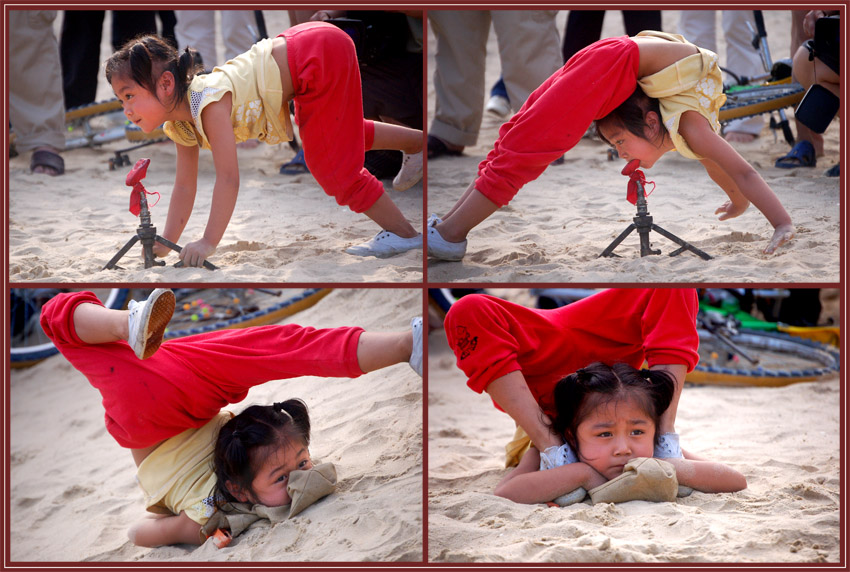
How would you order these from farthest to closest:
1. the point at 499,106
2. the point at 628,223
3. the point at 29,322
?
the point at 499,106, the point at 29,322, the point at 628,223

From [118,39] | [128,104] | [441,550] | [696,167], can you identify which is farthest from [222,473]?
[118,39]

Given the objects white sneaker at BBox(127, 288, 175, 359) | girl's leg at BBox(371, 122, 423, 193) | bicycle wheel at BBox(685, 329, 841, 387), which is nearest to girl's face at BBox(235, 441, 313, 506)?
white sneaker at BBox(127, 288, 175, 359)

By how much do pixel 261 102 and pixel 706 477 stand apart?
1.52 meters

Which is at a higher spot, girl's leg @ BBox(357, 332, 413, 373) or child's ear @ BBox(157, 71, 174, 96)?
child's ear @ BBox(157, 71, 174, 96)

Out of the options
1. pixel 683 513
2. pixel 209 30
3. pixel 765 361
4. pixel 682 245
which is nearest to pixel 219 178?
pixel 682 245

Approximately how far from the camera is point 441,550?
1.81 metres

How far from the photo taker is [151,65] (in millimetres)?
2301

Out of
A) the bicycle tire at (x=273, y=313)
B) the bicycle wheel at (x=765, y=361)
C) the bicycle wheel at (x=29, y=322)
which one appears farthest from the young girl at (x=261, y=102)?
the bicycle wheel at (x=765, y=361)

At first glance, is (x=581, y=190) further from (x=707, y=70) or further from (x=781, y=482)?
(x=781, y=482)

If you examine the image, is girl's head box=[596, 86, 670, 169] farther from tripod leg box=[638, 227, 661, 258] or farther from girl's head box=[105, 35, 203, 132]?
girl's head box=[105, 35, 203, 132]

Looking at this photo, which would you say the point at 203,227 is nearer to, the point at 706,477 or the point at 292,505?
the point at 292,505

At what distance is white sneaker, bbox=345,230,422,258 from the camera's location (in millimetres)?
2416

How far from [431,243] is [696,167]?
4.73 feet

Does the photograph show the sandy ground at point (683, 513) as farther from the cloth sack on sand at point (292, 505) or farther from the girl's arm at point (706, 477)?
the cloth sack on sand at point (292, 505)
